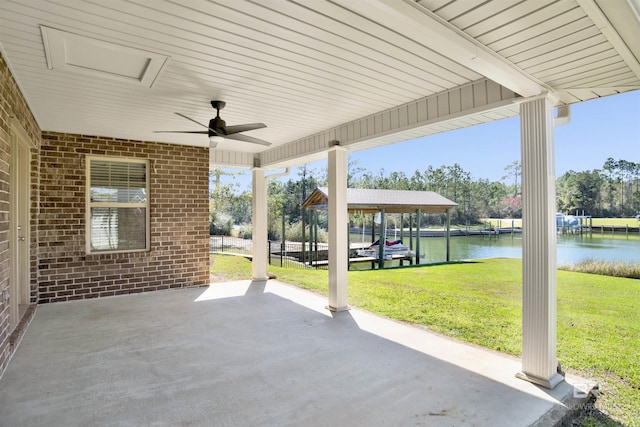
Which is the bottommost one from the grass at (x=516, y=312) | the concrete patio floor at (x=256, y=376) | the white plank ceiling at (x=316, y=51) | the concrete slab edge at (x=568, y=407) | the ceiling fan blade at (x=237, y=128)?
the grass at (x=516, y=312)

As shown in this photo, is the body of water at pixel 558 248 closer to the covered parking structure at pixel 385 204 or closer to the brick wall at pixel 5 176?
→ the covered parking structure at pixel 385 204

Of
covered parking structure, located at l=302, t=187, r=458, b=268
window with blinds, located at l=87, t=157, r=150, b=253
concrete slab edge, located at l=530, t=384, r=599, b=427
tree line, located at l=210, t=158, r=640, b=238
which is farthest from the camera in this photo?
covered parking structure, located at l=302, t=187, r=458, b=268

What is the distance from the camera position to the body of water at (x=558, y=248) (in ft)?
24.3

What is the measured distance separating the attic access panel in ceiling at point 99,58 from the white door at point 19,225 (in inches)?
68.7

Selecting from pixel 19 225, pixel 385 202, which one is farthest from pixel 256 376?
pixel 385 202

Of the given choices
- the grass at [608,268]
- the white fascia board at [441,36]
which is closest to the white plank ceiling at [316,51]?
the white fascia board at [441,36]

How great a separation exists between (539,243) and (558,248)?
7.04m

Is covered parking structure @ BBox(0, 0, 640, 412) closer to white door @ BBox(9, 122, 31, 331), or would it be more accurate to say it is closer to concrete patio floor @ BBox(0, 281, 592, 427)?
white door @ BBox(9, 122, 31, 331)

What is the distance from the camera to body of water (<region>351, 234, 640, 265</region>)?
7406 mm

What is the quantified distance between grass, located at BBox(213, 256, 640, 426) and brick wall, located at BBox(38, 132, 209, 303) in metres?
1.88

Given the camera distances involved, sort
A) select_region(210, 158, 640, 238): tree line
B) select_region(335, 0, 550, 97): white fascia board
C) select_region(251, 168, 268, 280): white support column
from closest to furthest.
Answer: select_region(335, 0, 550, 97): white fascia board
select_region(251, 168, 268, 280): white support column
select_region(210, 158, 640, 238): tree line

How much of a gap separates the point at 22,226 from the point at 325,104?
4401 millimetres

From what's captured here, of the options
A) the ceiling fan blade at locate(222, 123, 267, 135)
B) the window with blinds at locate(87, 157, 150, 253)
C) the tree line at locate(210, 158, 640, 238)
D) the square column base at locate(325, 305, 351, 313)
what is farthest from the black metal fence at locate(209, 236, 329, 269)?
the ceiling fan blade at locate(222, 123, 267, 135)

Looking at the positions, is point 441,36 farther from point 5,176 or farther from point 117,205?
point 117,205
